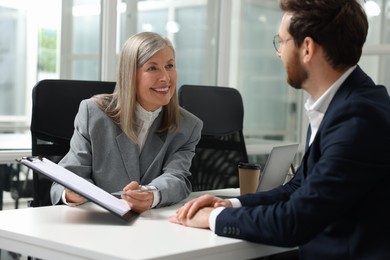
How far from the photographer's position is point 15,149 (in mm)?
3408

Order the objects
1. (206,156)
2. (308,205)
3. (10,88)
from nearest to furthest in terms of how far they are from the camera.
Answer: (308,205) < (206,156) < (10,88)

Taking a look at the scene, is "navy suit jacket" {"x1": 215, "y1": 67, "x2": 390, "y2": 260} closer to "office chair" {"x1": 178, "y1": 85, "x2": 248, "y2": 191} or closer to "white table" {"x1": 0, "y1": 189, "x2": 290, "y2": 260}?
"white table" {"x1": 0, "y1": 189, "x2": 290, "y2": 260}

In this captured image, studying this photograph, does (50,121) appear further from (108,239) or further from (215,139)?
(108,239)

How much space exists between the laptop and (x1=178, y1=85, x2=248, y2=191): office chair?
31.0 inches

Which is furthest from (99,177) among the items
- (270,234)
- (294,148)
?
(270,234)

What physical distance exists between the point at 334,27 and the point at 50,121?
50.4 inches

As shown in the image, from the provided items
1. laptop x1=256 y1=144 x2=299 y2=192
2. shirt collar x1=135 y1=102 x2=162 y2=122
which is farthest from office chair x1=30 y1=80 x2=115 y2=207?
laptop x1=256 y1=144 x2=299 y2=192

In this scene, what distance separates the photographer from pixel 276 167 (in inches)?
79.1

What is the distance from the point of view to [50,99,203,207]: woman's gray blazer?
6.97 ft

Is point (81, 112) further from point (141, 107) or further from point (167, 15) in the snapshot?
point (167, 15)

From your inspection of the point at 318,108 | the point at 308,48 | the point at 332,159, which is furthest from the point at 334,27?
the point at 332,159

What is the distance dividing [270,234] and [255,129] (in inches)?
141

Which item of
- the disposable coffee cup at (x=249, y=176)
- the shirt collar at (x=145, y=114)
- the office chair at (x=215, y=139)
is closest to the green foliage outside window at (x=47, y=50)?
the office chair at (x=215, y=139)

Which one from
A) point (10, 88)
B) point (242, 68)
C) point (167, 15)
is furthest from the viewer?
point (242, 68)
